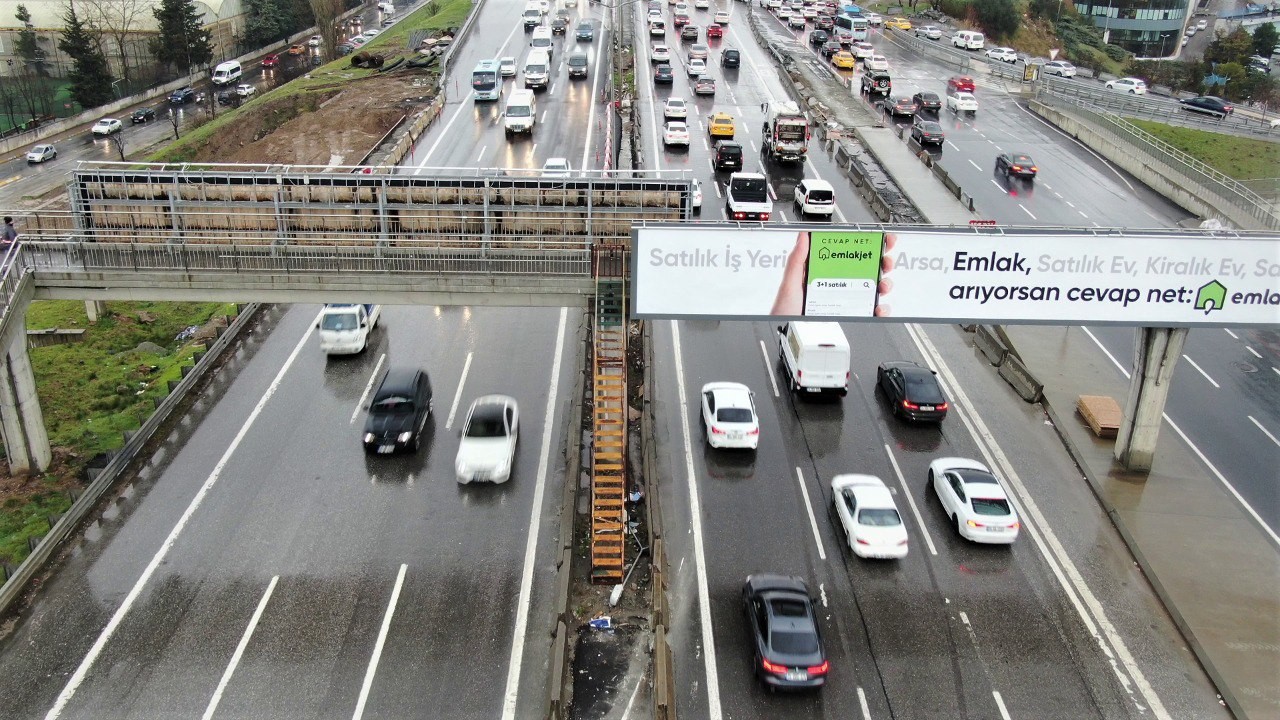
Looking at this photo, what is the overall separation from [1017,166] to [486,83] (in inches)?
1408

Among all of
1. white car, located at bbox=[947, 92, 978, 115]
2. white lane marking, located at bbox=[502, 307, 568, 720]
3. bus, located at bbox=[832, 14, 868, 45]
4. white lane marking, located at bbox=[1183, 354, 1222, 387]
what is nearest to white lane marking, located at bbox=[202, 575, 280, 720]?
white lane marking, located at bbox=[502, 307, 568, 720]

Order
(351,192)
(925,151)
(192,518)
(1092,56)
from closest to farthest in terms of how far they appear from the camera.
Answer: (192,518) < (351,192) < (925,151) < (1092,56)

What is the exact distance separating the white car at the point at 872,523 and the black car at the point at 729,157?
1264 inches

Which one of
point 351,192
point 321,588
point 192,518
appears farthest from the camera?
point 351,192

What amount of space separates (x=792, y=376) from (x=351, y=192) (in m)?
15.8

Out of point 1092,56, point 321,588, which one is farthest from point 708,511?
point 1092,56

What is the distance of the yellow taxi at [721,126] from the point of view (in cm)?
6134

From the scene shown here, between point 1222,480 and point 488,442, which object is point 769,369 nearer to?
point 488,442

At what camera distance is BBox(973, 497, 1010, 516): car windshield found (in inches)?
1011

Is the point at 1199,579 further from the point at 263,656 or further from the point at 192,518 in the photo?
the point at 192,518

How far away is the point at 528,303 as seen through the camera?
27.8 m

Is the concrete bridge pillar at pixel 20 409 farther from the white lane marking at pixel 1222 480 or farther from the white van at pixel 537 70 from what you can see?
the white van at pixel 537 70

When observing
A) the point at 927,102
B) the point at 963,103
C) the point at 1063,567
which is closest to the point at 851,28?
the point at 963,103

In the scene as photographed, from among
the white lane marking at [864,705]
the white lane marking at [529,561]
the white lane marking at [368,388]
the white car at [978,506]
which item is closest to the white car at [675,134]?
the white lane marking at [529,561]
